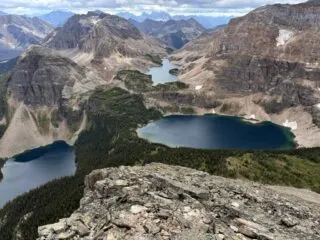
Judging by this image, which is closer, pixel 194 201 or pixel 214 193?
pixel 194 201

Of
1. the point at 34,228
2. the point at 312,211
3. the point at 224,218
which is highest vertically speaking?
the point at 224,218

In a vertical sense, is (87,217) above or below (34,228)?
above

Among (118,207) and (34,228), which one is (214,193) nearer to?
(118,207)

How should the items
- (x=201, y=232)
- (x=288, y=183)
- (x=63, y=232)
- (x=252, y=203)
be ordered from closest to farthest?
(x=201, y=232), (x=63, y=232), (x=252, y=203), (x=288, y=183)

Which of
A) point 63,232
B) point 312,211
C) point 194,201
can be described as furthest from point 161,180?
point 312,211

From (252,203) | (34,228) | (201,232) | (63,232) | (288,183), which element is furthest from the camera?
(288,183)

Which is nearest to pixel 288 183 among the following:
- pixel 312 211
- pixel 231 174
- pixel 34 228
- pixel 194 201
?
pixel 231 174
